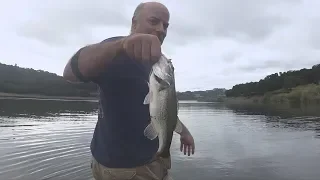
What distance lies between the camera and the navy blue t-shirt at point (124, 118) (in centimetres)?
311

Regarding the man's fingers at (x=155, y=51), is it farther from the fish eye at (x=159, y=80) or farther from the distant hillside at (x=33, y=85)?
the distant hillside at (x=33, y=85)

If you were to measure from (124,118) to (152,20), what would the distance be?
103cm

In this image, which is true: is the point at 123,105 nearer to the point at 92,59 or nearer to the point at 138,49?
the point at 92,59

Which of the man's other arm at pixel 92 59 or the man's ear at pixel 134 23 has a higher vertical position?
the man's ear at pixel 134 23

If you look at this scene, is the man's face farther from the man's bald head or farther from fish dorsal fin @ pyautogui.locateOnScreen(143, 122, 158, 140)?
fish dorsal fin @ pyautogui.locateOnScreen(143, 122, 158, 140)

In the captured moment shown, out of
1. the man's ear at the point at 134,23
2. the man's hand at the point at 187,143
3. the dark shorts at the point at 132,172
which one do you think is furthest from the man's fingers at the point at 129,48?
the man's hand at the point at 187,143

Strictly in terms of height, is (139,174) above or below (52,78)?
below

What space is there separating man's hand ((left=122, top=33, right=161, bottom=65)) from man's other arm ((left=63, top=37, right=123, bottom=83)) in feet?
0.59

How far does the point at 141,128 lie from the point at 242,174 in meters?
14.8

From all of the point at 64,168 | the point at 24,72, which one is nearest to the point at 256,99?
the point at 24,72

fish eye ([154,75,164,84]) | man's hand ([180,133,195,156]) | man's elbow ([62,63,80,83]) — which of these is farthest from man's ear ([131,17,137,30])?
man's hand ([180,133,195,156])

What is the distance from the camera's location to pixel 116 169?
337 centimetres

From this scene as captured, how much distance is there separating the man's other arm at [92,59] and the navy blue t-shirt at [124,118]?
176mm

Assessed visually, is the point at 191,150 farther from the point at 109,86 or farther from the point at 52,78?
the point at 52,78
